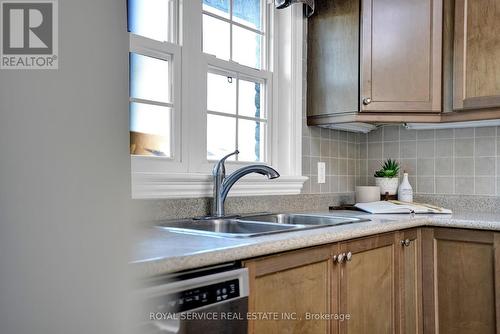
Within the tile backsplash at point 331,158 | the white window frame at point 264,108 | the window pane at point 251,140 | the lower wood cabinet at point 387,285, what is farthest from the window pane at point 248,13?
the lower wood cabinet at point 387,285

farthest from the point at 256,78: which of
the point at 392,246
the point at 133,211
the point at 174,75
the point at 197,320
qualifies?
the point at 133,211

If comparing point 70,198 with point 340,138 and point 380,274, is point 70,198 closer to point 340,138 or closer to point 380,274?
point 380,274

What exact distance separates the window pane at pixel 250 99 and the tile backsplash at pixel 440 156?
0.83 meters

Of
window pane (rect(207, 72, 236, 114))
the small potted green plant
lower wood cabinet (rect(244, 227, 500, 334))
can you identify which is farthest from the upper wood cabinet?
lower wood cabinet (rect(244, 227, 500, 334))

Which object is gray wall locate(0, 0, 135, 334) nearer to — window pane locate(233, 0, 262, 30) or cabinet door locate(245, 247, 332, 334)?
cabinet door locate(245, 247, 332, 334)

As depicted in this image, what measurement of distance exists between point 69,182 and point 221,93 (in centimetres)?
204

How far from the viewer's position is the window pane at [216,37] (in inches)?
83.8

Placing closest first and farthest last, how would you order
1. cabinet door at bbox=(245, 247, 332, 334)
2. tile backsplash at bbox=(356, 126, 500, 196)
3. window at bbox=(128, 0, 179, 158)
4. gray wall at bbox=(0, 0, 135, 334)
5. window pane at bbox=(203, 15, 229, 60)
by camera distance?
gray wall at bbox=(0, 0, 135, 334), cabinet door at bbox=(245, 247, 332, 334), window at bbox=(128, 0, 179, 158), window pane at bbox=(203, 15, 229, 60), tile backsplash at bbox=(356, 126, 500, 196)

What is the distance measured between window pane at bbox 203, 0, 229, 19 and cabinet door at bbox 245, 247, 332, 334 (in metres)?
1.24

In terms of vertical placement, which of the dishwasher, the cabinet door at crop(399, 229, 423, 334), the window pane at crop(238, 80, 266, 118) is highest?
the window pane at crop(238, 80, 266, 118)

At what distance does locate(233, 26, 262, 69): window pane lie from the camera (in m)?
2.29

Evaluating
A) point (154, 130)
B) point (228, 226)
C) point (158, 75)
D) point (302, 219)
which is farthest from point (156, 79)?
point (302, 219)

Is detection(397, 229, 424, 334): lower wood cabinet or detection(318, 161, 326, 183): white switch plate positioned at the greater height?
detection(318, 161, 326, 183): white switch plate

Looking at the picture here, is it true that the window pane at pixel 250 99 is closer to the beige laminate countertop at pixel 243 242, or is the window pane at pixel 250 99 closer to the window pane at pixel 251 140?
the window pane at pixel 251 140
